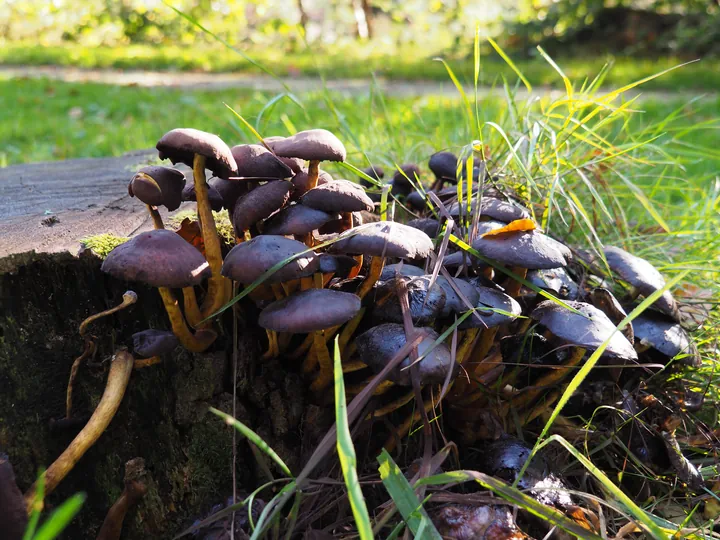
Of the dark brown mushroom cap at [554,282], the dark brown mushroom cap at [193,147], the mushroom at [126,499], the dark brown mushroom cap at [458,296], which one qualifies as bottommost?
the mushroom at [126,499]

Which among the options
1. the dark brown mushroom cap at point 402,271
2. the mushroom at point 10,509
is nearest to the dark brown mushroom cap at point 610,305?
the dark brown mushroom cap at point 402,271

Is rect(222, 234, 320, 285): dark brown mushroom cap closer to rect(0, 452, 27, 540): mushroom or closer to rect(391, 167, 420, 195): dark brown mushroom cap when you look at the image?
rect(0, 452, 27, 540): mushroom

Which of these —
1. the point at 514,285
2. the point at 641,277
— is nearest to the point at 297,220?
the point at 514,285

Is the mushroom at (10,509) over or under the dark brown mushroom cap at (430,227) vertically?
under

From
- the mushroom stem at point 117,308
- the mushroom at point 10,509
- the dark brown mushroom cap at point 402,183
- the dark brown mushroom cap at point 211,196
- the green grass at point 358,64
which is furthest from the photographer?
the green grass at point 358,64

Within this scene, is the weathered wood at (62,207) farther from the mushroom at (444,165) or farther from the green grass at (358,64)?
the green grass at (358,64)

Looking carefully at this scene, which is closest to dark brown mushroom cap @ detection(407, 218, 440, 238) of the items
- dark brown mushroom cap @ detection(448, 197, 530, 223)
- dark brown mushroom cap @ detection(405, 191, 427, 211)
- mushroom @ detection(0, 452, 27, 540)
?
dark brown mushroom cap @ detection(448, 197, 530, 223)
